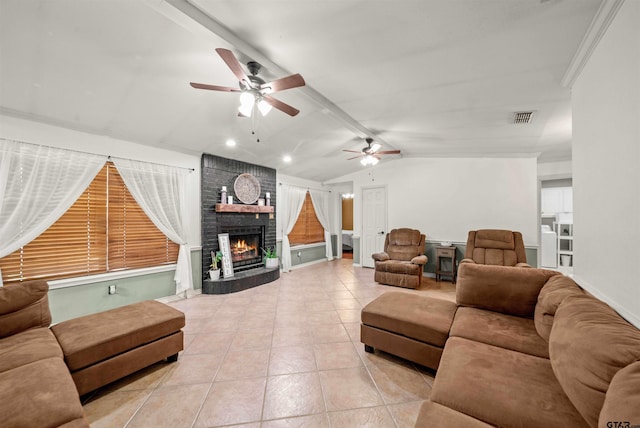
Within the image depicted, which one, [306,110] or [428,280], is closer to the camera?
[306,110]

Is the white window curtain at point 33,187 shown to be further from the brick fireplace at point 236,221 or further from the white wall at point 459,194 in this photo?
the white wall at point 459,194

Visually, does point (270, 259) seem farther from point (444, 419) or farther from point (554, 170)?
point (554, 170)

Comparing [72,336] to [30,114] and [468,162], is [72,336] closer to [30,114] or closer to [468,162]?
[30,114]

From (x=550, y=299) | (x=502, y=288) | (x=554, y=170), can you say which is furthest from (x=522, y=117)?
(x=554, y=170)

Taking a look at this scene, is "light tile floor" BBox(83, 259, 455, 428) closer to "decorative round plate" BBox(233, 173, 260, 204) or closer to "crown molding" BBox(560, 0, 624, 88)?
"decorative round plate" BBox(233, 173, 260, 204)

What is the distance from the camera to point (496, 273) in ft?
7.66

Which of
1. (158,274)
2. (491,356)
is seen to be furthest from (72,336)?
(491,356)

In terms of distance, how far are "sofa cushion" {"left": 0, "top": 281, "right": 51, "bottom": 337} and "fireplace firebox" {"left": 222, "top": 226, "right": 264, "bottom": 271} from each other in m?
2.70

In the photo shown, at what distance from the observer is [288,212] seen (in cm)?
619

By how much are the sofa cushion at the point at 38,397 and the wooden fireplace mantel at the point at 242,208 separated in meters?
3.14

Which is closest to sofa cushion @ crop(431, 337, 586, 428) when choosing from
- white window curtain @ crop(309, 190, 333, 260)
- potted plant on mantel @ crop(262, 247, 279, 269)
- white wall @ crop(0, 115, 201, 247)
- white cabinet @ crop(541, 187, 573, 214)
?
white wall @ crop(0, 115, 201, 247)

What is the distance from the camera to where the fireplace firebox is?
16.2 feet

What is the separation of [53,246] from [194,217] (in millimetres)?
1707

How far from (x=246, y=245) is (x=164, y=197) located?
1893mm
